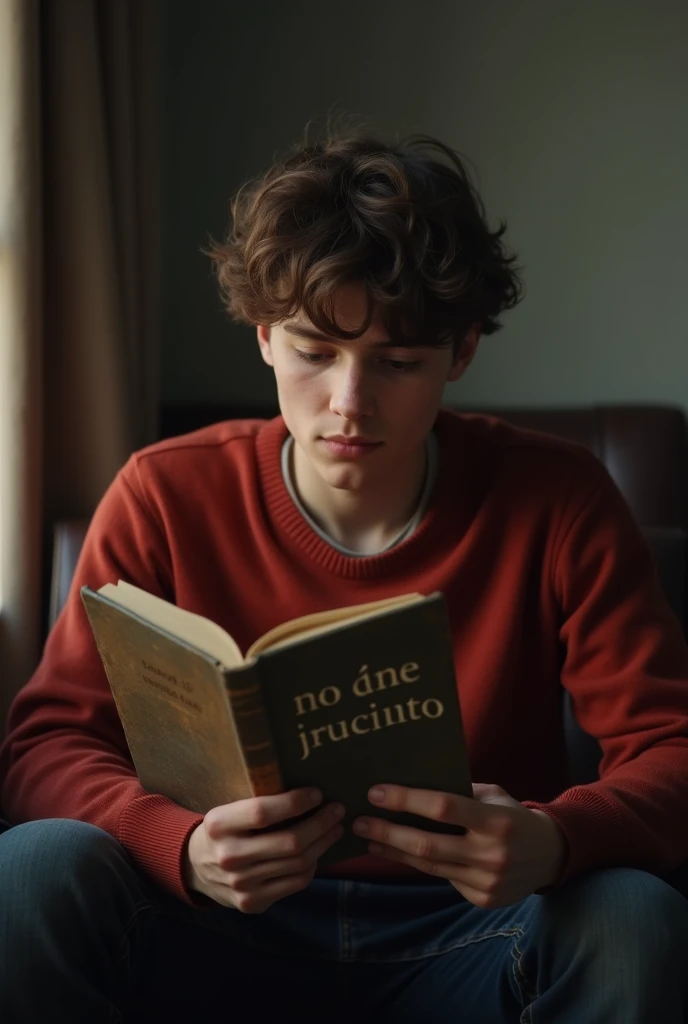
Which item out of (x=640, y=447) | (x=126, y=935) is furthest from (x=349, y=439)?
(x=640, y=447)

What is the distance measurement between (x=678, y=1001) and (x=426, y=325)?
0.71m

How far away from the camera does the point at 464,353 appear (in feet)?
4.75

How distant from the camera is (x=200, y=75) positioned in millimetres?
2283

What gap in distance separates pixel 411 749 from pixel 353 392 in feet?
1.33

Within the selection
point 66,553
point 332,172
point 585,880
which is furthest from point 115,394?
point 585,880

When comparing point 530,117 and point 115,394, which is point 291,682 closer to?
point 115,394

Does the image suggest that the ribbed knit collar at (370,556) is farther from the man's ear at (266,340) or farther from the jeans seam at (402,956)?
the jeans seam at (402,956)

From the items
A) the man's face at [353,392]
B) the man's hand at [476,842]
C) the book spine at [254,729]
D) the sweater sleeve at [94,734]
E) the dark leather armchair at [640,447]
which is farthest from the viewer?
the dark leather armchair at [640,447]

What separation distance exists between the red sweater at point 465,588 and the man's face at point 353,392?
0.14m

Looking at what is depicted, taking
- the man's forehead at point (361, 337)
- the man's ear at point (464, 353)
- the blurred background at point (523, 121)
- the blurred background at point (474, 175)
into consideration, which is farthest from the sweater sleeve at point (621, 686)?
the blurred background at point (523, 121)

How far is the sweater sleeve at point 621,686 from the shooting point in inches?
46.4

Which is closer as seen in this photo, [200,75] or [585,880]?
[585,880]

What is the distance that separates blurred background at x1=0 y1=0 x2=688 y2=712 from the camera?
2016 millimetres

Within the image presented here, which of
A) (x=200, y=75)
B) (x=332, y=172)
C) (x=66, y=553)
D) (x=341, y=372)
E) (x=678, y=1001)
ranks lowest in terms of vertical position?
(x=678, y=1001)
